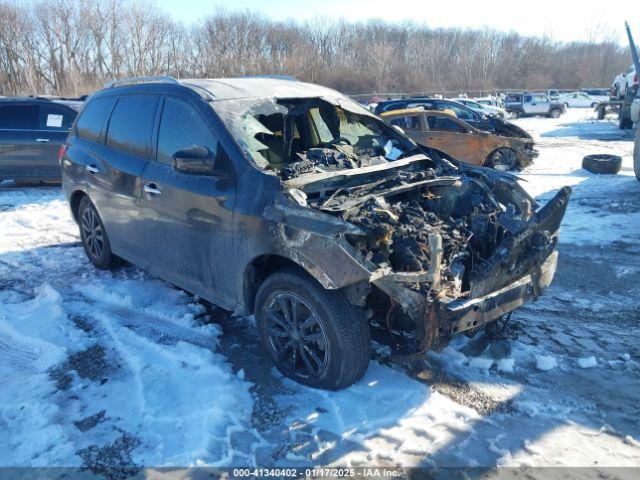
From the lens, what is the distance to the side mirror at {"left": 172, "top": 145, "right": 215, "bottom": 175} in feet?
11.1

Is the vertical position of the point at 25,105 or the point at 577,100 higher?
the point at 577,100

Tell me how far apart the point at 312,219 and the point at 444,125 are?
8954 mm

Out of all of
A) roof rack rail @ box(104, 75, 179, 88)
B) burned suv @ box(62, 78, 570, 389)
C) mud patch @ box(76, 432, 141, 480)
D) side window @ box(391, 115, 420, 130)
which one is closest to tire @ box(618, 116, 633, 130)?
side window @ box(391, 115, 420, 130)

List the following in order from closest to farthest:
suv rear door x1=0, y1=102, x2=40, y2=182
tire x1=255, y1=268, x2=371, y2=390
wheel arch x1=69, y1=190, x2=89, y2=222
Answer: tire x1=255, y1=268, x2=371, y2=390 → wheel arch x1=69, y1=190, x2=89, y2=222 → suv rear door x1=0, y1=102, x2=40, y2=182

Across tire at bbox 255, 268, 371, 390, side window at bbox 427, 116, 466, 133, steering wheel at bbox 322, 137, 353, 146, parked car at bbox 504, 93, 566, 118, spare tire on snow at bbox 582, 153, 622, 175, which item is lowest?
tire at bbox 255, 268, 371, 390

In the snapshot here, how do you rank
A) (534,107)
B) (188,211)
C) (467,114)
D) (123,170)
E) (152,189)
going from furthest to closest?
1. (534,107)
2. (467,114)
3. (123,170)
4. (152,189)
5. (188,211)

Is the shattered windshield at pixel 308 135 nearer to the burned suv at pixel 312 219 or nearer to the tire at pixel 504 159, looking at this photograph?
the burned suv at pixel 312 219

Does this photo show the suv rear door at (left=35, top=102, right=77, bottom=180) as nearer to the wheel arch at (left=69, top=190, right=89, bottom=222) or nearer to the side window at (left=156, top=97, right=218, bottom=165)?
the wheel arch at (left=69, top=190, right=89, bottom=222)

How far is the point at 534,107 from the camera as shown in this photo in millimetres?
32250

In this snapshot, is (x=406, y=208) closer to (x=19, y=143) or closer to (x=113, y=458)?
(x=113, y=458)

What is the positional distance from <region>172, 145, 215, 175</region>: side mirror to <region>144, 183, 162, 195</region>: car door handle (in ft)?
1.91

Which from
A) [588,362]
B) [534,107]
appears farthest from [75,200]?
[534,107]

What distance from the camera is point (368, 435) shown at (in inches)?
111

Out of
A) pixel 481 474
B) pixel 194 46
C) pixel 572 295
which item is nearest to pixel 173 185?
pixel 481 474
